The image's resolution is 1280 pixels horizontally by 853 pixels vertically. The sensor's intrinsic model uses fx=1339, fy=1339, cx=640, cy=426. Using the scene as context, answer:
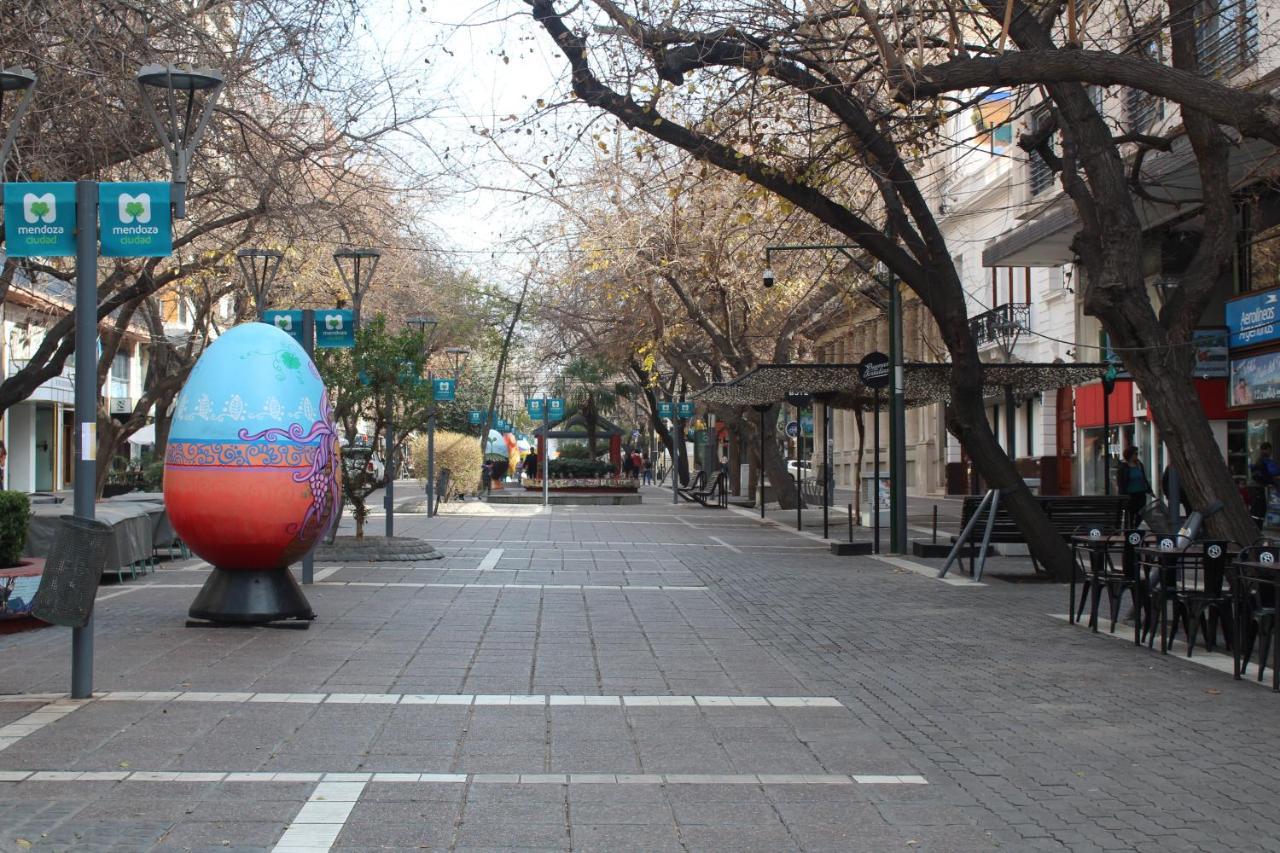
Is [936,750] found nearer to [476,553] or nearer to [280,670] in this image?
[280,670]

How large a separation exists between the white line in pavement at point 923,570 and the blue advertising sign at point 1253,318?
7889 mm

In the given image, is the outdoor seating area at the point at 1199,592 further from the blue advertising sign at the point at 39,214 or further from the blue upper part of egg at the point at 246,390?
the blue advertising sign at the point at 39,214

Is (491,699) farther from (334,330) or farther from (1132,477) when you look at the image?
(1132,477)

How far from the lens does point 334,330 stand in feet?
55.7

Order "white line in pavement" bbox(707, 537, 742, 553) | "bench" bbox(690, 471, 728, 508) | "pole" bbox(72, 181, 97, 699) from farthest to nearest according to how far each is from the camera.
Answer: "bench" bbox(690, 471, 728, 508) → "white line in pavement" bbox(707, 537, 742, 553) → "pole" bbox(72, 181, 97, 699)

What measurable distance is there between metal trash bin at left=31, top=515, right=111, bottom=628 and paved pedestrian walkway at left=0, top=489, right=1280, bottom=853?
0.52m

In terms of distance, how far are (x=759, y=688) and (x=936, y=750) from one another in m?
1.84

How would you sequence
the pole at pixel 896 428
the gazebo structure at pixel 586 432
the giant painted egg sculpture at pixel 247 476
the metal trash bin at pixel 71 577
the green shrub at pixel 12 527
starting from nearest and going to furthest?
1. the metal trash bin at pixel 71 577
2. the giant painted egg sculpture at pixel 247 476
3. the green shrub at pixel 12 527
4. the pole at pixel 896 428
5. the gazebo structure at pixel 586 432

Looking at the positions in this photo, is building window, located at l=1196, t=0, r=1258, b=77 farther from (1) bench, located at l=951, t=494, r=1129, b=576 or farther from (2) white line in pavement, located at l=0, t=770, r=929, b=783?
(2) white line in pavement, located at l=0, t=770, r=929, b=783

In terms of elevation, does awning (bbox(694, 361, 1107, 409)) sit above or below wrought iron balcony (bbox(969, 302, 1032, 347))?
below

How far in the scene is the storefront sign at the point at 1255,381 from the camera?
22.2 metres

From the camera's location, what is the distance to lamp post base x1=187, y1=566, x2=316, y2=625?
1074 centimetres

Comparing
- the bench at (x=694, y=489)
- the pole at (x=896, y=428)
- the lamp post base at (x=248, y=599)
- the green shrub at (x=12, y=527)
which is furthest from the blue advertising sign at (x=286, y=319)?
the bench at (x=694, y=489)

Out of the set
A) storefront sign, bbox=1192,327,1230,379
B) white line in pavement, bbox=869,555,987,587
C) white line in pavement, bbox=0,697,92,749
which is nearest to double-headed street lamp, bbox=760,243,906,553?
white line in pavement, bbox=869,555,987,587
